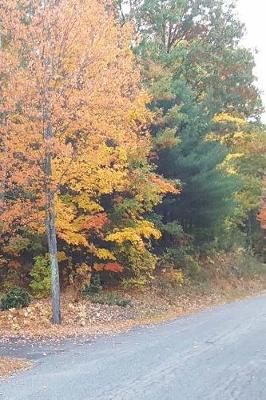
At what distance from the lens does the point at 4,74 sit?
56.0 feet

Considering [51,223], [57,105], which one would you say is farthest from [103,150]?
[51,223]

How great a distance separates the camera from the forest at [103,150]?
54.5 feet

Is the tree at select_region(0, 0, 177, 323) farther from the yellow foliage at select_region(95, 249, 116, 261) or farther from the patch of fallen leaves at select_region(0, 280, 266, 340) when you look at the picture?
the yellow foliage at select_region(95, 249, 116, 261)

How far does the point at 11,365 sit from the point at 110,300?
9.62 m

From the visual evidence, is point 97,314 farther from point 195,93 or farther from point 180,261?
point 195,93

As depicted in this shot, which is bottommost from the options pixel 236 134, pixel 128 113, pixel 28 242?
pixel 28 242

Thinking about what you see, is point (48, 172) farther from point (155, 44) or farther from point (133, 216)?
point (155, 44)

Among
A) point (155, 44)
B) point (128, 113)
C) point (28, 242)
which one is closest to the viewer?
point (128, 113)

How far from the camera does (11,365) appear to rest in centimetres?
1108

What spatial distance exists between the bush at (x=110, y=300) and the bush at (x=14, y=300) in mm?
2755

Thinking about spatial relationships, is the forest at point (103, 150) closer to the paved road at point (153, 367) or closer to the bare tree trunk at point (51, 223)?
the bare tree trunk at point (51, 223)

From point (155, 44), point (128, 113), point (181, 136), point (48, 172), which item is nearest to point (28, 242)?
point (48, 172)

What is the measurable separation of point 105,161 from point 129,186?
357cm

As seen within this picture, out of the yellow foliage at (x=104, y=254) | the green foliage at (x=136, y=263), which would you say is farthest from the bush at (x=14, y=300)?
the green foliage at (x=136, y=263)
